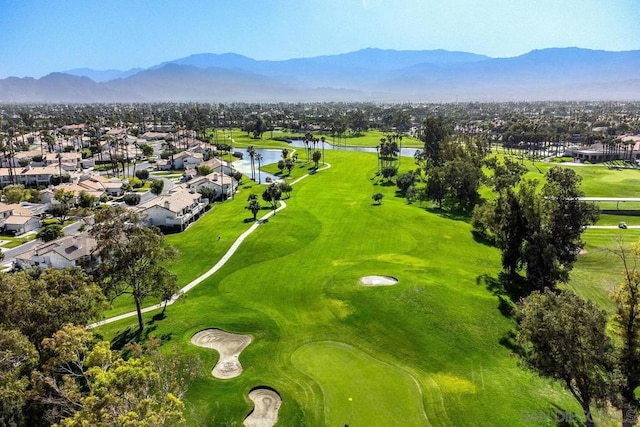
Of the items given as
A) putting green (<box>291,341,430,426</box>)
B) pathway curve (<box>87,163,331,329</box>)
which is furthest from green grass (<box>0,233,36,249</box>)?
putting green (<box>291,341,430,426</box>)

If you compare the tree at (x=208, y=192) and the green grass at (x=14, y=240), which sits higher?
the tree at (x=208, y=192)

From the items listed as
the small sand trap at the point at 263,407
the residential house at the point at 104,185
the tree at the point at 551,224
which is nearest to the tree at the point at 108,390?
the small sand trap at the point at 263,407

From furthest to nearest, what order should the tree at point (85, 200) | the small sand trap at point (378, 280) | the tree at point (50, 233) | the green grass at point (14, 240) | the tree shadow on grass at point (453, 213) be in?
the tree at point (85, 200) → the tree shadow on grass at point (453, 213) → the green grass at point (14, 240) → the tree at point (50, 233) → the small sand trap at point (378, 280)

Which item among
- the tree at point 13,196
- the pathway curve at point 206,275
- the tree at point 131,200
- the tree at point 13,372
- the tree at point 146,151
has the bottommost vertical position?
the pathway curve at point 206,275

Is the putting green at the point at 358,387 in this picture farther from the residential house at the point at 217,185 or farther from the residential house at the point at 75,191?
the residential house at the point at 75,191

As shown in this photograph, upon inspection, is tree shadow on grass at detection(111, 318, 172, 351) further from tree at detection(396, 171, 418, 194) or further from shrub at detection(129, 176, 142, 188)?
shrub at detection(129, 176, 142, 188)

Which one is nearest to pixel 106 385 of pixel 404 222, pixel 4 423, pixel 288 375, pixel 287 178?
pixel 4 423

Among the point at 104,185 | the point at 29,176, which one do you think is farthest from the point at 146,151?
the point at 104,185

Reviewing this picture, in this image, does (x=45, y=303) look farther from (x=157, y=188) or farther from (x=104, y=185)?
(x=104, y=185)
